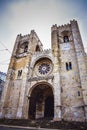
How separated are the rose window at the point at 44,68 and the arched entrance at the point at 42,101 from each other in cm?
221

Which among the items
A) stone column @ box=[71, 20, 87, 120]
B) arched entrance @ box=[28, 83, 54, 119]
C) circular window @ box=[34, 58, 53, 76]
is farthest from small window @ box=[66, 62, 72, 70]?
arched entrance @ box=[28, 83, 54, 119]

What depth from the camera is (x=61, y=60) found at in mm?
17047

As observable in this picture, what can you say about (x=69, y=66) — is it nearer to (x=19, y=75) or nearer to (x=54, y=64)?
(x=54, y=64)

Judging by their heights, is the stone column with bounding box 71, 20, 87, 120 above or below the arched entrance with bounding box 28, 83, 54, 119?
above

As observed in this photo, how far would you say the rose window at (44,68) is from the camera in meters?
17.7

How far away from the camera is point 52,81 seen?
1539 centimetres

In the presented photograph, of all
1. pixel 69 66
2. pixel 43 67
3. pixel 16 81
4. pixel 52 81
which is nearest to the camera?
pixel 52 81

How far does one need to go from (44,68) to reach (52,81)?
11.3ft

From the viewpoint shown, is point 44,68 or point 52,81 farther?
point 44,68

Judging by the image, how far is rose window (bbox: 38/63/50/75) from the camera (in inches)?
696

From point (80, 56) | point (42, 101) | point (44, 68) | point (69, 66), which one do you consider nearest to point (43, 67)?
point (44, 68)

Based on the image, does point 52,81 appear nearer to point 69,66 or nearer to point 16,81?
point 69,66

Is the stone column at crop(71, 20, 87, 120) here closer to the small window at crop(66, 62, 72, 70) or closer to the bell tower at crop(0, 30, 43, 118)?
the small window at crop(66, 62, 72, 70)

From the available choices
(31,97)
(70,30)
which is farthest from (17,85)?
(70,30)
